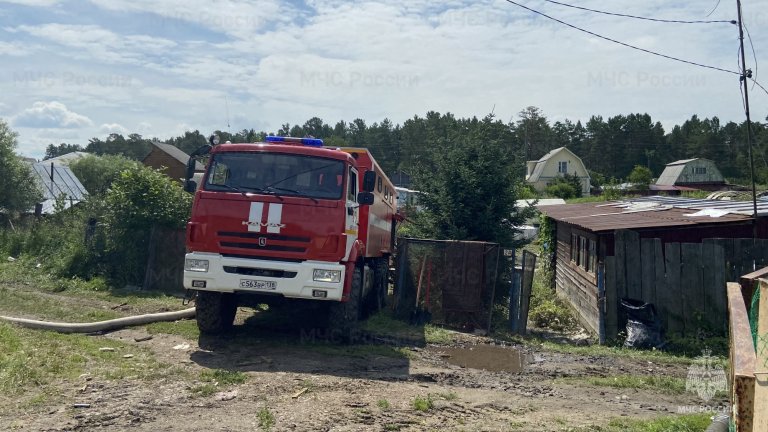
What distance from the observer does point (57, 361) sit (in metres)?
7.25

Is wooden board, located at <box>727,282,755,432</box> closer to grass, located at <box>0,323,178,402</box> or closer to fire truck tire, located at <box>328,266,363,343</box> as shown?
grass, located at <box>0,323,178,402</box>

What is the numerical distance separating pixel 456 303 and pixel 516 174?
5.00 metres

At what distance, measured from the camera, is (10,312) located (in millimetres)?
10656

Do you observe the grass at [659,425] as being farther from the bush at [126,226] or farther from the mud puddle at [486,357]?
the bush at [126,226]

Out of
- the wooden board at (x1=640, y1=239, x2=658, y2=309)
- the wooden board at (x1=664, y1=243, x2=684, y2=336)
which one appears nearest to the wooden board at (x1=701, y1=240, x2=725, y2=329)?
the wooden board at (x1=664, y1=243, x2=684, y2=336)

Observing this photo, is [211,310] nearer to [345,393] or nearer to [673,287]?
[345,393]

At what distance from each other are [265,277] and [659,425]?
4.82 meters

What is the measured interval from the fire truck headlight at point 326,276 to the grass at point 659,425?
3.61m

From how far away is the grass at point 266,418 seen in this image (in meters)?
5.48

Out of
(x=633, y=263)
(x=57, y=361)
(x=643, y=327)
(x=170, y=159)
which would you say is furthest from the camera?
(x=170, y=159)

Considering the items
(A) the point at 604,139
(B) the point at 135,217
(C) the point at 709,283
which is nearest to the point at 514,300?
(C) the point at 709,283

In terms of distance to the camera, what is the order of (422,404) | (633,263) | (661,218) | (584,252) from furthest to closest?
(584,252) < (661,218) < (633,263) < (422,404)

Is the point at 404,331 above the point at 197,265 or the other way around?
the other way around

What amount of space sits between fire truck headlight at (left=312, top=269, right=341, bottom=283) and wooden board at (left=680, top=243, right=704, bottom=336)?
636 centimetres
